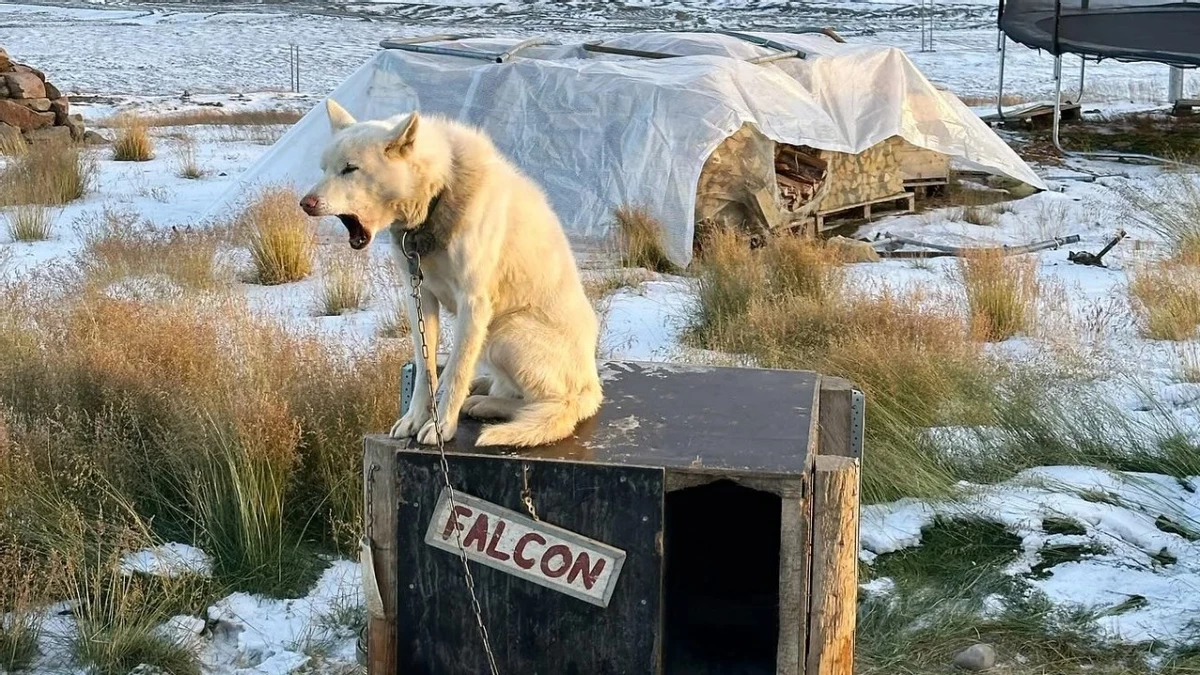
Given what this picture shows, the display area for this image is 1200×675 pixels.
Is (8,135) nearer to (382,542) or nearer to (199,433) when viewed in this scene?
(199,433)

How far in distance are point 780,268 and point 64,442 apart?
14.4 ft

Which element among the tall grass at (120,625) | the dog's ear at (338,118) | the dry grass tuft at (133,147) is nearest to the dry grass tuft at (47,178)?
the dry grass tuft at (133,147)

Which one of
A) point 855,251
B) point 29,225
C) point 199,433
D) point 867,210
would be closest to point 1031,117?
point 867,210

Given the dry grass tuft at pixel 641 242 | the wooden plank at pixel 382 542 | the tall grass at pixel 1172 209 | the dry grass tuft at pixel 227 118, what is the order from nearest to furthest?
the wooden plank at pixel 382 542, the tall grass at pixel 1172 209, the dry grass tuft at pixel 641 242, the dry grass tuft at pixel 227 118

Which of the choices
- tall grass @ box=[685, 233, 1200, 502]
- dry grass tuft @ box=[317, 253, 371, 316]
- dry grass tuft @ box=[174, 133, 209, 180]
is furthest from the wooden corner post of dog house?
dry grass tuft @ box=[174, 133, 209, 180]

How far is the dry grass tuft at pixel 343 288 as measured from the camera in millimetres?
7121

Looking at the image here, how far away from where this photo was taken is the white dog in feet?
9.57

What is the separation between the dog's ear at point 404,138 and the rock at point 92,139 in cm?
1181

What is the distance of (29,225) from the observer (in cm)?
881

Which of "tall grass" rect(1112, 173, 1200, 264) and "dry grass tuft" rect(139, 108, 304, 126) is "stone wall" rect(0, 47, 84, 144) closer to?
"dry grass tuft" rect(139, 108, 304, 126)

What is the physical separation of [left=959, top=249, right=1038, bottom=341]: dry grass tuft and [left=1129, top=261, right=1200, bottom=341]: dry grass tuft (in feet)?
1.94

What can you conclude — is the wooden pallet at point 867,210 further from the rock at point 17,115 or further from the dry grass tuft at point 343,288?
the rock at point 17,115

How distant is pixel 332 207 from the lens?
2.82m

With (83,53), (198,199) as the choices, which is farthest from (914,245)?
(83,53)
